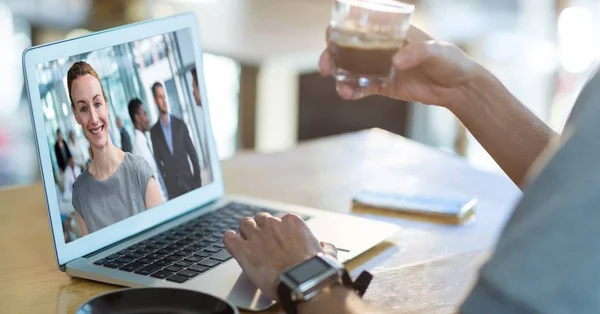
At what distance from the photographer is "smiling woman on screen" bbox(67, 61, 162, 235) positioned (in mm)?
1142

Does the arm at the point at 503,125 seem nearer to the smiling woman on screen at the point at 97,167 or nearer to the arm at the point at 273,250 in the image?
the arm at the point at 273,250

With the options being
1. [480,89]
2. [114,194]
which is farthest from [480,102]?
[114,194]

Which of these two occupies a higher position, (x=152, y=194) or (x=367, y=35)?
(x=367, y=35)

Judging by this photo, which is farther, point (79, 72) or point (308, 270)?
point (79, 72)

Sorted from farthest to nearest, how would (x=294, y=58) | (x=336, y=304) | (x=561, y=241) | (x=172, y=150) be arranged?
1. (x=294, y=58)
2. (x=172, y=150)
3. (x=336, y=304)
4. (x=561, y=241)

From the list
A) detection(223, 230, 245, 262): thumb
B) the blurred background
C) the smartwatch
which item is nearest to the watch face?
the smartwatch

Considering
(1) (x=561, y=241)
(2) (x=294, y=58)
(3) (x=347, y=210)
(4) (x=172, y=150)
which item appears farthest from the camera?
(2) (x=294, y=58)

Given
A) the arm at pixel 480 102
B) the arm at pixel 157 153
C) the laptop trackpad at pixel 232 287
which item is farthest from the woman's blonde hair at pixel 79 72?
the arm at pixel 480 102

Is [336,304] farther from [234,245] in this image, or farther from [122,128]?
[122,128]

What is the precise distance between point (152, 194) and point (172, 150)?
0.23 ft

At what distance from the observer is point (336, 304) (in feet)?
3.16

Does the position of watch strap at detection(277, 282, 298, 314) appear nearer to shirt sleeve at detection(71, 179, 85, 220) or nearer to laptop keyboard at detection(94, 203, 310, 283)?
laptop keyboard at detection(94, 203, 310, 283)

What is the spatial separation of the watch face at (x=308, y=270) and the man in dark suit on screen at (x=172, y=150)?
0.33m

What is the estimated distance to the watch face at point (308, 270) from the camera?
0.98 m
